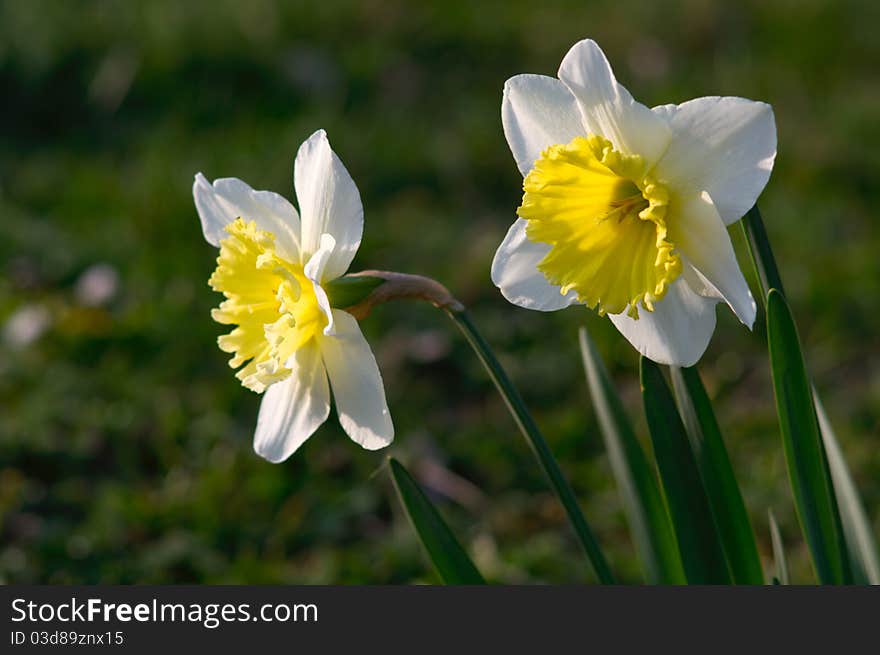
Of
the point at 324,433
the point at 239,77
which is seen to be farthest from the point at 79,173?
the point at 324,433

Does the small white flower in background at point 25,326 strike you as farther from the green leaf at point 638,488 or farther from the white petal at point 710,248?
the white petal at point 710,248

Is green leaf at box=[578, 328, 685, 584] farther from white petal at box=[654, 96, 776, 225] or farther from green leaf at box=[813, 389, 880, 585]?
white petal at box=[654, 96, 776, 225]

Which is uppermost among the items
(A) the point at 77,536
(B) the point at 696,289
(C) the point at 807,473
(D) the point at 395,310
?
(B) the point at 696,289

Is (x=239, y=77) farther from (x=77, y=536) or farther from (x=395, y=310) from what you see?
(x=77, y=536)

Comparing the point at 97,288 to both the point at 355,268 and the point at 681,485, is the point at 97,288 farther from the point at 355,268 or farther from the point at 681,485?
the point at 681,485

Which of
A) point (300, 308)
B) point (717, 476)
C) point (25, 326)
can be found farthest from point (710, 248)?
point (25, 326)
